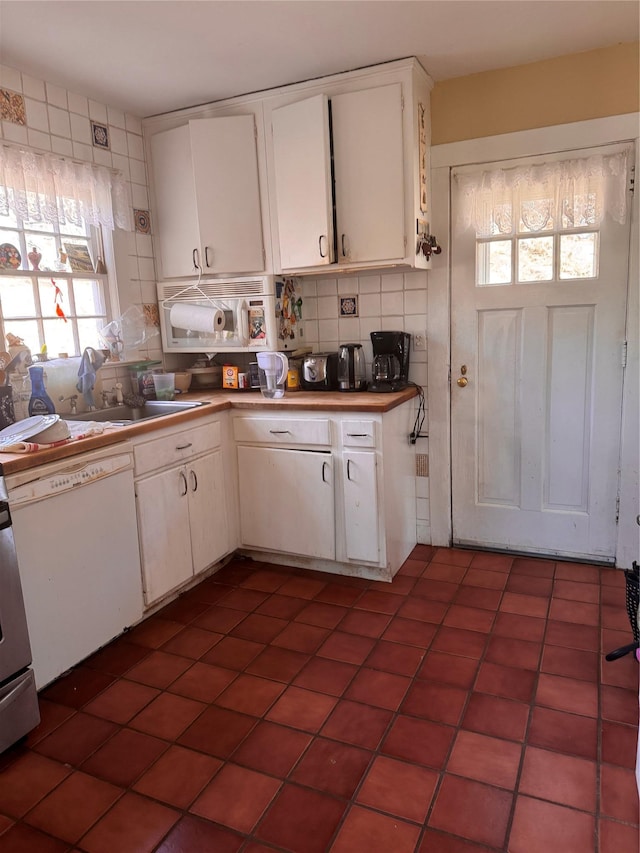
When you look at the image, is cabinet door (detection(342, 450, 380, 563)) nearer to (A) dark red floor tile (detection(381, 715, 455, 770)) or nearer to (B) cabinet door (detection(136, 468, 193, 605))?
(B) cabinet door (detection(136, 468, 193, 605))

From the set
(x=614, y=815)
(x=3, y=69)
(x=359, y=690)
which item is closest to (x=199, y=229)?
(x=3, y=69)

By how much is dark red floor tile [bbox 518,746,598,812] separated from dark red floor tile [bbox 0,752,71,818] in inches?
52.0

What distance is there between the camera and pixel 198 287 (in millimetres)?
3246

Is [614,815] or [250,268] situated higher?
[250,268]

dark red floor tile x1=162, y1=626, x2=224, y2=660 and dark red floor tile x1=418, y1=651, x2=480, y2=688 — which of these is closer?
dark red floor tile x1=418, y1=651, x2=480, y2=688

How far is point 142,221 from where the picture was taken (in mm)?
3252

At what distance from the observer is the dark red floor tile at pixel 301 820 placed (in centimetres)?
147

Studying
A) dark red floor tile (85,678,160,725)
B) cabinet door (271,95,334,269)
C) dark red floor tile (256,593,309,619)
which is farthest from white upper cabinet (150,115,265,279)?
dark red floor tile (85,678,160,725)

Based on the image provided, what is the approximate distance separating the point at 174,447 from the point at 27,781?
1.32m

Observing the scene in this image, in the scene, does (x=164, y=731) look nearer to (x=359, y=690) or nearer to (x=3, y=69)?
(x=359, y=690)

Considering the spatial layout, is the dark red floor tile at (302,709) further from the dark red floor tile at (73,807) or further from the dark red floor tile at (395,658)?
the dark red floor tile at (73,807)

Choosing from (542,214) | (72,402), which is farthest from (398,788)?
(542,214)

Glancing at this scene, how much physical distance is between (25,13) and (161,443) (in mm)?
1635

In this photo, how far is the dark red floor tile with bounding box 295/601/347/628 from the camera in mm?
2504
